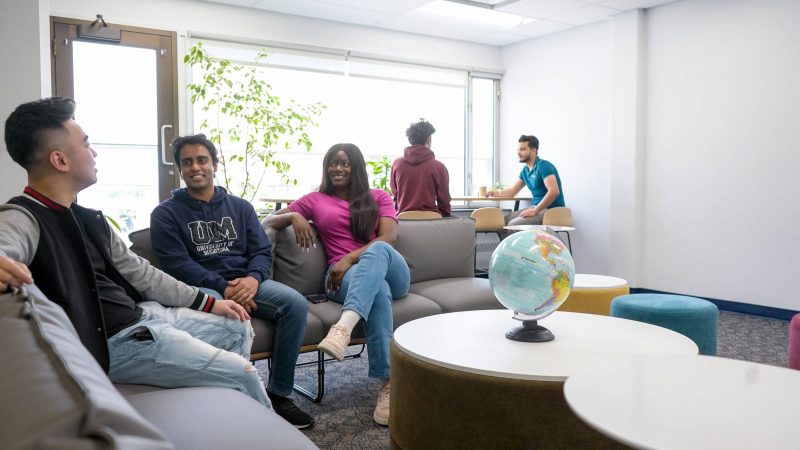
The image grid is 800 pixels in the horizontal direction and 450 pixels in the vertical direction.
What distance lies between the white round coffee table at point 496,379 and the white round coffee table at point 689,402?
0.52 ft

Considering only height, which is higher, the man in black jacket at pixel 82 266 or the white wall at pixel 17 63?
the white wall at pixel 17 63

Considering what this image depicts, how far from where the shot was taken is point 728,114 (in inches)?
199

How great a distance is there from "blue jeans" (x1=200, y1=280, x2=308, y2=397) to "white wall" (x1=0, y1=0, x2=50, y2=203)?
5.27 feet

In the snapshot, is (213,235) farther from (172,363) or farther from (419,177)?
(419,177)

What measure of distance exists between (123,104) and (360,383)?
349cm

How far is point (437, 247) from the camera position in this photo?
354 cm

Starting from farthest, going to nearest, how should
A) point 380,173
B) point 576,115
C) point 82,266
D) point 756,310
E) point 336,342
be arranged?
point 576,115 → point 380,173 → point 756,310 → point 336,342 → point 82,266

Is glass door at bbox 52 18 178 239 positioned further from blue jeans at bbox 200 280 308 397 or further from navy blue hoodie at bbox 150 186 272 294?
blue jeans at bbox 200 280 308 397

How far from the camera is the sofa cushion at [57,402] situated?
479mm

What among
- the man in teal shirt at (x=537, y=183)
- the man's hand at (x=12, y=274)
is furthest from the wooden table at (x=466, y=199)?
the man's hand at (x=12, y=274)

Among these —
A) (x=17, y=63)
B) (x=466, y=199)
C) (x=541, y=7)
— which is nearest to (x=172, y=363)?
(x=17, y=63)

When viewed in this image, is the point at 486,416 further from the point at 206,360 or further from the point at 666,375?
the point at 206,360

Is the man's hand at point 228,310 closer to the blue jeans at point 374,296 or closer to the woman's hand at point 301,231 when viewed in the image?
Answer: the blue jeans at point 374,296

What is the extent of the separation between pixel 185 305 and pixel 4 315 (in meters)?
1.46
